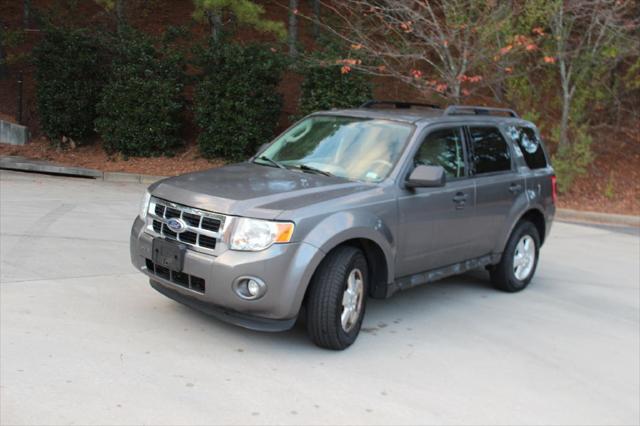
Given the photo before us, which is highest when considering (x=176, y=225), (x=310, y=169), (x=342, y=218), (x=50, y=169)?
(x=310, y=169)

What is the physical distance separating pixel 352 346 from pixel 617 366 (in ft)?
6.75

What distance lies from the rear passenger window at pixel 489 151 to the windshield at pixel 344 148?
0.94 m

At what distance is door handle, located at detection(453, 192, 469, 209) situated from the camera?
20.0 ft

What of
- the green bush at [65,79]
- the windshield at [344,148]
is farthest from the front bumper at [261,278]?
the green bush at [65,79]

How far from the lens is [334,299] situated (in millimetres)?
4898

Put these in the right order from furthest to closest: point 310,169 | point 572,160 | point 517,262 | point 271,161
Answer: point 572,160 < point 517,262 < point 271,161 < point 310,169

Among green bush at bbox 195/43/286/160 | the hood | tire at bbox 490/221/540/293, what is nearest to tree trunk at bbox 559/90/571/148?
green bush at bbox 195/43/286/160

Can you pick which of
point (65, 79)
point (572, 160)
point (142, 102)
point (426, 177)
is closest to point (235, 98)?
point (142, 102)

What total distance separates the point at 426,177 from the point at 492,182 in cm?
137

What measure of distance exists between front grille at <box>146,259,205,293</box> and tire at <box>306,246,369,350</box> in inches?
30.5

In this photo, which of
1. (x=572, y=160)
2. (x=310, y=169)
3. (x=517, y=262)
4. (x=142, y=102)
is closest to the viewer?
(x=310, y=169)

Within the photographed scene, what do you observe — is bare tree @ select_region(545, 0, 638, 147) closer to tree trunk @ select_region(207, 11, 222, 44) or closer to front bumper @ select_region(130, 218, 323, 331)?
tree trunk @ select_region(207, 11, 222, 44)

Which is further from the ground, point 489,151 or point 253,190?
point 489,151

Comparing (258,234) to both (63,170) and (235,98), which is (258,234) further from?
(63,170)
